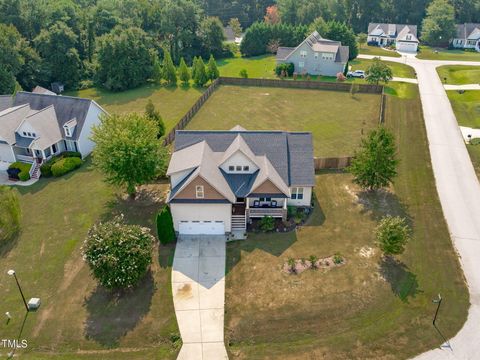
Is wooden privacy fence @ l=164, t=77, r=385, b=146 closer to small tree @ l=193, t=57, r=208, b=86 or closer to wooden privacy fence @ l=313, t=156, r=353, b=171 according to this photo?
small tree @ l=193, t=57, r=208, b=86

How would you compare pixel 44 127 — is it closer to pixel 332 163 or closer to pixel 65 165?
pixel 65 165

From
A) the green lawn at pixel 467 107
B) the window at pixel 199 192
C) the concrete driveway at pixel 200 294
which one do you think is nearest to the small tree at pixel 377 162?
the concrete driveway at pixel 200 294

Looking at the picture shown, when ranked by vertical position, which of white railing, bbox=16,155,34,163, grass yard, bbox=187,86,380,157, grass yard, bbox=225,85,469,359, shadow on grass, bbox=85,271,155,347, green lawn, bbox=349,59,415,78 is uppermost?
green lawn, bbox=349,59,415,78

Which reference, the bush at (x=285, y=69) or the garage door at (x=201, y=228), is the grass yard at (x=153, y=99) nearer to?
the bush at (x=285, y=69)

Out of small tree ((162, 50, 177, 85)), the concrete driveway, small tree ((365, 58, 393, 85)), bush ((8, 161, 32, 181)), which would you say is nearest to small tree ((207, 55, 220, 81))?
small tree ((162, 50, 177, 85))

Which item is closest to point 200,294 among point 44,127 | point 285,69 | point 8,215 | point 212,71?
point 8,215

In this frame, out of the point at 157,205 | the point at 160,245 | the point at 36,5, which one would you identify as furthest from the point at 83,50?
the point at 160,245
